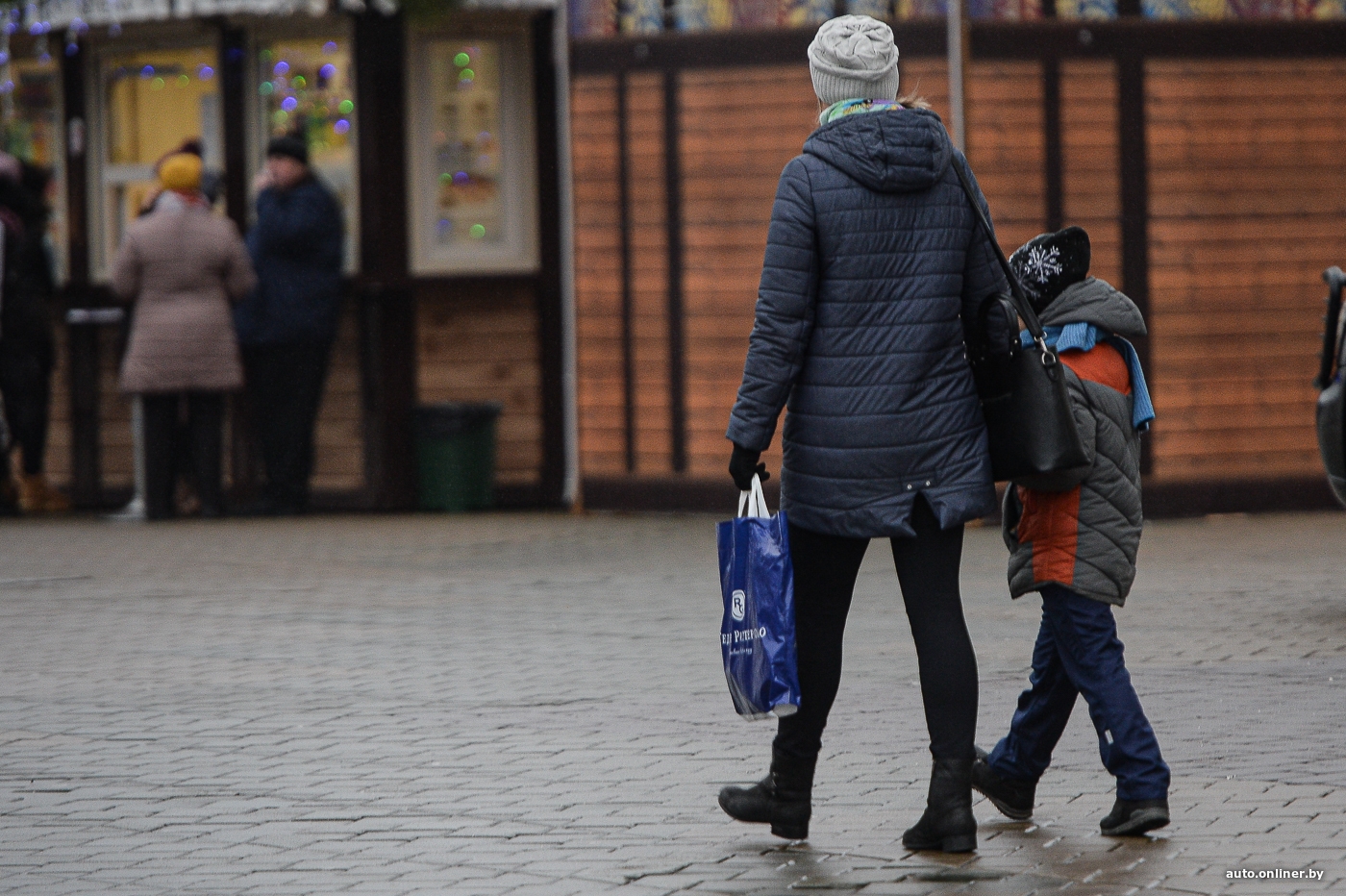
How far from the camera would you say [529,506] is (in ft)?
47.3

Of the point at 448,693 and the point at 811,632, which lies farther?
the point at 448,693

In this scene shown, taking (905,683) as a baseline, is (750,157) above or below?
above

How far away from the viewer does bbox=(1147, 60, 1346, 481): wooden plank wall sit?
40.7ft

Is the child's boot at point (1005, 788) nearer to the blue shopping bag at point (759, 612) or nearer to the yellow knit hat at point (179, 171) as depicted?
the blue shopping bag at point (759, 612)

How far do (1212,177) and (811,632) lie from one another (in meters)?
8.05

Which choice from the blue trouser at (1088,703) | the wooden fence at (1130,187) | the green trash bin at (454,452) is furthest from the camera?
the green trash bin at (454,452)

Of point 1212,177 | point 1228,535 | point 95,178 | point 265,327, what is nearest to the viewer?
point 1228,535

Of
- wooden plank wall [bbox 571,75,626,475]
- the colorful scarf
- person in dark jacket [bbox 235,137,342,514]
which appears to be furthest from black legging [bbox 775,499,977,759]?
person in dark jacket [bbox 235,137,342,514]

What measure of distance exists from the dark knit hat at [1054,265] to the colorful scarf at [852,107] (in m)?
0.53

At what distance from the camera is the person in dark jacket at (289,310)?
13633 millimetres

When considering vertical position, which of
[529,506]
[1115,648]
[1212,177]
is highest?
[1212,177]

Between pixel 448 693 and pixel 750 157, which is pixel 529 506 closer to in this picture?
pixel 750 157

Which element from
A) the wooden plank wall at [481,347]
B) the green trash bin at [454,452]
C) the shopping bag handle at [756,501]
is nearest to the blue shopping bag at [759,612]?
the shopping bag handle at [756,501]

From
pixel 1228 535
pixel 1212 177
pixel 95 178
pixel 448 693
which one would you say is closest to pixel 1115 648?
pixel 448 693
